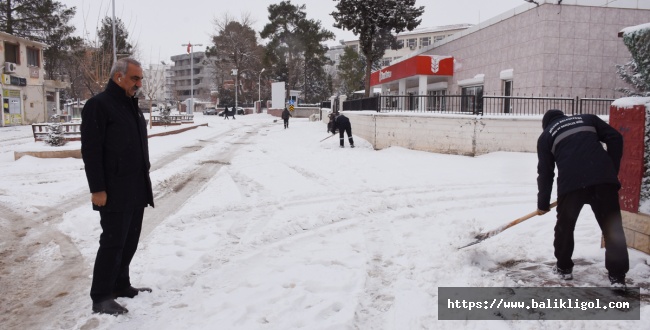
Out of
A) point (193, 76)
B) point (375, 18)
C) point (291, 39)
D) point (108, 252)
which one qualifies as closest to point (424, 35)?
point (291, 39)

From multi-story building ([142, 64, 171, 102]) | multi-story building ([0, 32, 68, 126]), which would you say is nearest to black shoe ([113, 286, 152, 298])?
multi-story building ([142, 64, 171, 102])

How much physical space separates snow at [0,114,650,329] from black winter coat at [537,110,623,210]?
1.01 metres

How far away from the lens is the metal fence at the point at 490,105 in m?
14.1

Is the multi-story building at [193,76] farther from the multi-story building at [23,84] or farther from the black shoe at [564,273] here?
the black shoe at [564,273]

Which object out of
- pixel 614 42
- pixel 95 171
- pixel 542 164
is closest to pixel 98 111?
pixel 95 171

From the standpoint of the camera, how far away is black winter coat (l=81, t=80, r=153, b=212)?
329 cm

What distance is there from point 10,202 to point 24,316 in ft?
16.8

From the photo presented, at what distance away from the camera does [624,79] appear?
1606 centimetres

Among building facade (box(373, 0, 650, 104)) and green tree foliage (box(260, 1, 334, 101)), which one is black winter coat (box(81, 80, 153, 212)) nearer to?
building facade (box(373, 0, 650, 104))

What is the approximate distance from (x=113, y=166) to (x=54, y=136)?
12.5 m

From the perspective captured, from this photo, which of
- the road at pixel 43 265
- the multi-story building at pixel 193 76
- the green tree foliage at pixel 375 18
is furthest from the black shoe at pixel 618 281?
the multi-story building at pixel 193 76

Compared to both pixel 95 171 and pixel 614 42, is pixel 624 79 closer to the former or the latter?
pixel 614 42

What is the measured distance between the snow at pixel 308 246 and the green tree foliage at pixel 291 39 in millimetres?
49319

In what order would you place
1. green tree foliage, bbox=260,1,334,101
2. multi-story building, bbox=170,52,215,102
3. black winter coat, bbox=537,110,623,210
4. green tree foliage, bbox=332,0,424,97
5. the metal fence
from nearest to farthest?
black winter coat, bbox=537,110,623,210 < the metal fence < green tree foliage, bbox=332,0,424,97 < green tree foliage, bbox=260,1,334,101 < multi-story building, bbox=170,52,215,102
